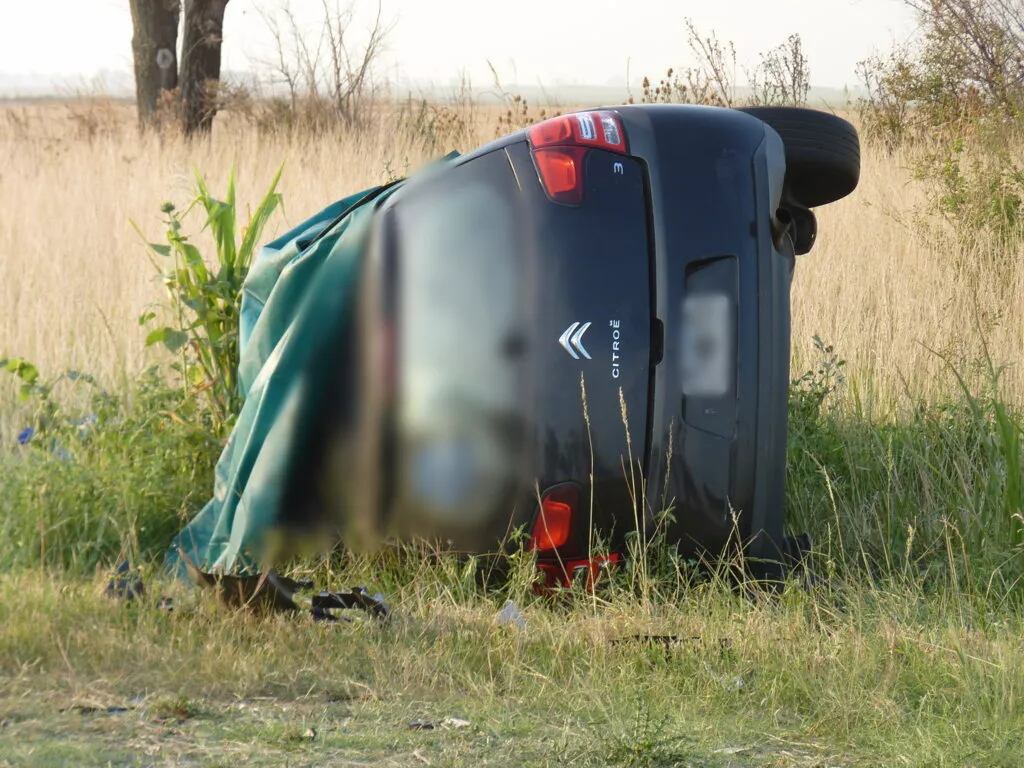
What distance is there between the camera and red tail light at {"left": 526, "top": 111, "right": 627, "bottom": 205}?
11.9ft

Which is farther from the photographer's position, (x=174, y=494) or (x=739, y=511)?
(x=174, y=494)

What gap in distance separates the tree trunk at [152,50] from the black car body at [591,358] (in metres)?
12.1

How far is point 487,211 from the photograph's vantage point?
3723 mm

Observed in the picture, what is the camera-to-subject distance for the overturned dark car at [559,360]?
11.4 feet

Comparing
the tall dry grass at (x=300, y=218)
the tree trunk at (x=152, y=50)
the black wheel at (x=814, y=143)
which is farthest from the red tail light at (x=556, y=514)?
the tree trunk at (x=152, y=50)

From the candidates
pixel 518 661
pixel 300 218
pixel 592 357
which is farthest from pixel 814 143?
pixel 300 218

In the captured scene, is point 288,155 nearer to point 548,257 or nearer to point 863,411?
point 863,411

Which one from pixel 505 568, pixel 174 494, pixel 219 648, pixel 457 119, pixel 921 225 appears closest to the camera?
pixel 219 648

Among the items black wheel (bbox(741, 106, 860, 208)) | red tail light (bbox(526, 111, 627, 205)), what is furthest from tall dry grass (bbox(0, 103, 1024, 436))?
red tail light (bbox(526, 111, 627, 205))

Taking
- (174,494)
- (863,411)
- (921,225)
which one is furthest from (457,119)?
(174,494)

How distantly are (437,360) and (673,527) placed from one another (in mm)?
857

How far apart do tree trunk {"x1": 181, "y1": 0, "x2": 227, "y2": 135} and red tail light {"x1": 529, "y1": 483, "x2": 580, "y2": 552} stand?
12.2 meters

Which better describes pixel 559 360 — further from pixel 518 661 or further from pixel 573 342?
pixel 518 661

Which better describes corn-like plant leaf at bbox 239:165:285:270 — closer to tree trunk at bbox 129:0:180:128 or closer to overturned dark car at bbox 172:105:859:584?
overturned dark car at bbox 172:105:859:584
